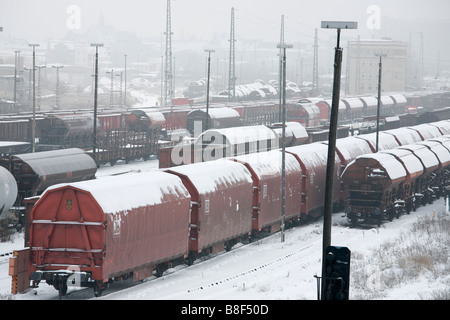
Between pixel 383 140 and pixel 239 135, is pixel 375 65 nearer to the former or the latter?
pixel 383 140

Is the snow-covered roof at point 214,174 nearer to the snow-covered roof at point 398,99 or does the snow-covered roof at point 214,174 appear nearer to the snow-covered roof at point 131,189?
the snow-covered roof at point 131,189

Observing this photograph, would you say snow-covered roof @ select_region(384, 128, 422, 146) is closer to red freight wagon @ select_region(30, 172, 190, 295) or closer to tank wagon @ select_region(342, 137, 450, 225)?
tank wagon @ select_region(342, 137, 450, 225)

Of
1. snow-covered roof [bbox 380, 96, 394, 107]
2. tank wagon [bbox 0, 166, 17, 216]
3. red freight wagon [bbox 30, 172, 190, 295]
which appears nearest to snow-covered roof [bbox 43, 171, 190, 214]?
red freight wagon [bbox 30, 172, 190, 295]

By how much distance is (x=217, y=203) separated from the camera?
27031mm

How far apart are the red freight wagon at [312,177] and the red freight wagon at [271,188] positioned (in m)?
0.47

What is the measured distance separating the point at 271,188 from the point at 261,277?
786 centimetres

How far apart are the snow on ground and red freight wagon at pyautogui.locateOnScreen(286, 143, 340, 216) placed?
2.22m

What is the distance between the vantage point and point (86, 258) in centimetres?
2106

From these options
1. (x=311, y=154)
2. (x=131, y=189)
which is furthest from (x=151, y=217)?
(x=311, y=154)

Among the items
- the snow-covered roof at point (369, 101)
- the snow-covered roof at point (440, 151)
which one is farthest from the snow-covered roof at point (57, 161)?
the snow-covered roof at point (369, 101)

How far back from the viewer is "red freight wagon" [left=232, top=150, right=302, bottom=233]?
30.4 m

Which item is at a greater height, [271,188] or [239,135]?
[239,135]

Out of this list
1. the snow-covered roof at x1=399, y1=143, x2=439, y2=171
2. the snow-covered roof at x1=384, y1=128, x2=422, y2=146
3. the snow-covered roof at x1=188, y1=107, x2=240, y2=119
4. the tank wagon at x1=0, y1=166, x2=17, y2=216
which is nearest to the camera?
the tank wagon at x1=0, y1=166, x2=17, y2=216

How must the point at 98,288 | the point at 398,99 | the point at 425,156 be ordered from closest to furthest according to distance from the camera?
1. the point at 98,288
2. the point at 425,156
3. the point at 398,99
